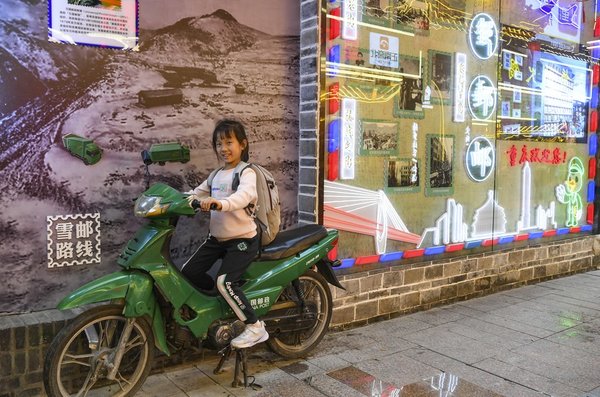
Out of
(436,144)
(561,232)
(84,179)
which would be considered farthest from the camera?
(561,232)

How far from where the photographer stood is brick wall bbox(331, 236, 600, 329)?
5723 mm

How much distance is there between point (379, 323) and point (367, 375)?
1.41 meters

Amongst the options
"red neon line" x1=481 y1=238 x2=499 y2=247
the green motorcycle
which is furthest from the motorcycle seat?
"red neon line" x1=481 y1=238 x2=499 y2=247

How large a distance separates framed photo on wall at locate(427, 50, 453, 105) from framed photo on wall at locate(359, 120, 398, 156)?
779 millimetres

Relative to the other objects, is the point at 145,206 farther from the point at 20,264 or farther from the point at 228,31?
the point at 228,31

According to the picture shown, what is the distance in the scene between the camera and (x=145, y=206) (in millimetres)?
3797

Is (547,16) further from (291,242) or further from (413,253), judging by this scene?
(291,242)

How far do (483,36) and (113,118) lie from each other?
4.82 meters

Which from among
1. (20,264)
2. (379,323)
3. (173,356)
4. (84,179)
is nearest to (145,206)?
(84,179)

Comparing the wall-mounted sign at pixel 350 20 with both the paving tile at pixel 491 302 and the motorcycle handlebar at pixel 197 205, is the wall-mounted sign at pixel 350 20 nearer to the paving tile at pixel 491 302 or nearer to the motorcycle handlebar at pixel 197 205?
the motorcycle handlebar at pixel 197 205

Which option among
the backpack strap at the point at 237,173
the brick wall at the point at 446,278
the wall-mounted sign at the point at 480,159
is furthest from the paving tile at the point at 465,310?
the backpack strap at the point at 237,173

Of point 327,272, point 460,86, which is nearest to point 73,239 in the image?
point 327,272

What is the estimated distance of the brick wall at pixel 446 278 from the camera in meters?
5.72

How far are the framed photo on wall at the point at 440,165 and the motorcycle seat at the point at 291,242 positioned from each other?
84.1 inches
